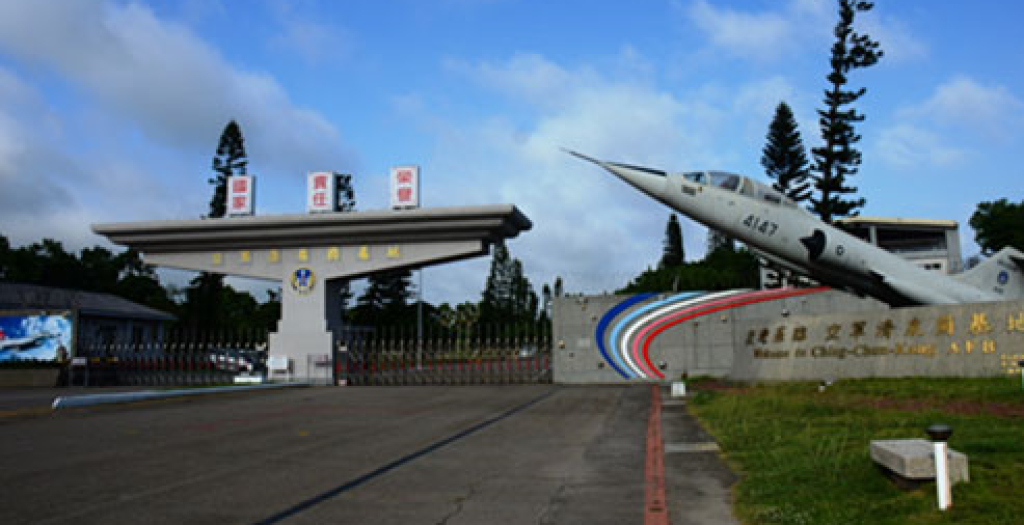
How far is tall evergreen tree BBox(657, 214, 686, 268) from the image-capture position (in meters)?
81.2

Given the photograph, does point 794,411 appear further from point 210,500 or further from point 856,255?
point 210,500

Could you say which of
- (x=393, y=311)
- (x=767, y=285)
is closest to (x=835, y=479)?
(x=767, y=285)

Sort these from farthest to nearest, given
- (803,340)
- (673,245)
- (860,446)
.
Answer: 1. (673,245)
2. (803,340)
3. (860,446)

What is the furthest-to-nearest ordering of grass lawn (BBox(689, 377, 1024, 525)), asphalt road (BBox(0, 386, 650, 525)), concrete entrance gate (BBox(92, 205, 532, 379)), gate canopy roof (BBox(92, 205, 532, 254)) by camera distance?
concrete entrance gate (BBox(92, 205, 532, 379))
gate canopy roof (BBox(92, 205, 532, 254))
asphalt road (BBox(0, 386, 650, 525))
grass lawn (BBox(689, 377, 1024, 525))

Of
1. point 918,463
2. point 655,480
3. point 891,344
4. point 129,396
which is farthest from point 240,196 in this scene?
point 918,463

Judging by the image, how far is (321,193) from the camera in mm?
29500

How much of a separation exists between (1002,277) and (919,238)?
4488cm

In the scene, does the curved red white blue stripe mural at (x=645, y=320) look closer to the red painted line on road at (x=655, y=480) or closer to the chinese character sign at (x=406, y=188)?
the chinese character sign at (x=406, y=188)

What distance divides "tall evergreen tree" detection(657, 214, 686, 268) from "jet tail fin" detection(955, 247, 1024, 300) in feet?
203

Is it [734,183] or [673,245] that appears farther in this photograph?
[673,245]

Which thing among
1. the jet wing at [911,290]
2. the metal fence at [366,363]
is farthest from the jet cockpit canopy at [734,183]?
the metal fence at [366,363]

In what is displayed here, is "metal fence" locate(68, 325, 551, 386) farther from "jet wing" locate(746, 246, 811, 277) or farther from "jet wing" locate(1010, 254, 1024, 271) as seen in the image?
"jet wing" locate(1010, 254, 1024, 271)

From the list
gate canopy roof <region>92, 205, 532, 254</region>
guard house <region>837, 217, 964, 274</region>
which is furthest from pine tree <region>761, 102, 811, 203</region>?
gate canopy roof <region>92, 205, 532, 254</region>

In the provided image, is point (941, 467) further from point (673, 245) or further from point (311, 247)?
point (673, 245)
